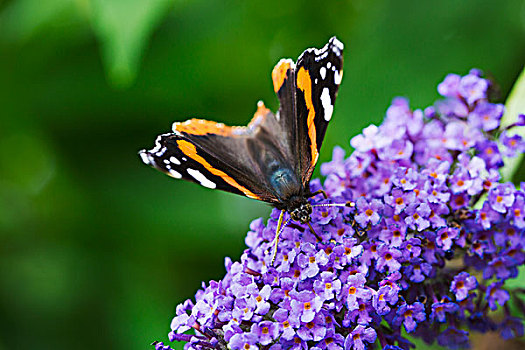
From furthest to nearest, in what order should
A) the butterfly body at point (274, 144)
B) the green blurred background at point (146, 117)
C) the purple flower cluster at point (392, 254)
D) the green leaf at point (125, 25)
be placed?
1. the green blurred background at point (146, 117)
2. the green leaf at point (125, 25)
3. the butterfly body at point (274, 144)
4. the purple flower cluster at point (392, 254)

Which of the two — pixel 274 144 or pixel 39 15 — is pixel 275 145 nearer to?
pixel 274 144

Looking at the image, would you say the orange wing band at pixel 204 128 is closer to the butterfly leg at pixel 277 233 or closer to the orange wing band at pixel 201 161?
the orange wing band at pixel 201 161

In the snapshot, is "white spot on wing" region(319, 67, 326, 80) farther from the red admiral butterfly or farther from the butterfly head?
the butterfly head

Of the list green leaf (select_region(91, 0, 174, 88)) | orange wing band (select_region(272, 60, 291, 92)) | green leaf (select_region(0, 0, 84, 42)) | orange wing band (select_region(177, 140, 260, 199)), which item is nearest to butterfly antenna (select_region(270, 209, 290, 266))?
orange wing band (select_region(177, 140, 260, 199))

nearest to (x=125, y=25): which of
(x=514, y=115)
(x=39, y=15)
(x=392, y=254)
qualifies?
(x=39, y=15)

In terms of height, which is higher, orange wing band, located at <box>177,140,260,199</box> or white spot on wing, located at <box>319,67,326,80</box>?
white spot on wing, located at <box>319,67,326,80</box>

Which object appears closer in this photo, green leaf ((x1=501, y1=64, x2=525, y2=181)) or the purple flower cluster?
the purple flower cluster

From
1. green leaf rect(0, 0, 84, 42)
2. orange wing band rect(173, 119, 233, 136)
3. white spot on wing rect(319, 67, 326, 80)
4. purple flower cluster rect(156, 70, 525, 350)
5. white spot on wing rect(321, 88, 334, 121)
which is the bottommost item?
purple flower cluster rect(156, 70, 525, 350)

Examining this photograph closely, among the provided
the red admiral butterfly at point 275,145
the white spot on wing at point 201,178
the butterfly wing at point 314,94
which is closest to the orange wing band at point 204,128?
the red admiral butterfly at point 275,145
